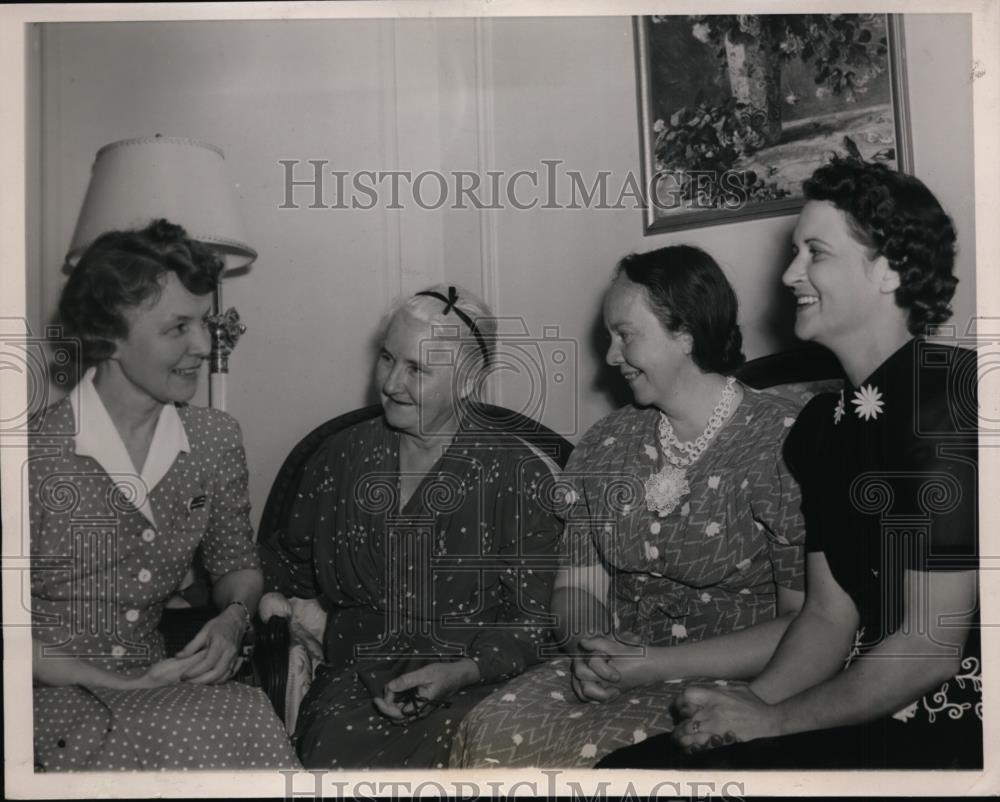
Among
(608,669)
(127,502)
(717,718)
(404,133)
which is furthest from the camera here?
(404,133)

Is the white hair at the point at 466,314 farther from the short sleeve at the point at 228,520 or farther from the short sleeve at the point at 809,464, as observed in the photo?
the short sleeve at the point at 809,464

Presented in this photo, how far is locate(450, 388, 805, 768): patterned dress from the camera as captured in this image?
7.04 feet

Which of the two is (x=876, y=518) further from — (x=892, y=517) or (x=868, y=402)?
(x=868, y=402)

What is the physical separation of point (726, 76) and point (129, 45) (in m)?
1.38

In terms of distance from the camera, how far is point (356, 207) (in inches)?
94.8

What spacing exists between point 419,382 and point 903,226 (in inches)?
43.4

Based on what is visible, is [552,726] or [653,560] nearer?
[552,726]

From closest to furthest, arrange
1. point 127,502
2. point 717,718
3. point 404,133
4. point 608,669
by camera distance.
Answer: point 717,718 < point 608,669 < point 127,502 < point 404,133

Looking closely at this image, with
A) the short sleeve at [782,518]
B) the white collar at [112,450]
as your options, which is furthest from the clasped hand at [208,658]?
the short sleeve at [782,518]

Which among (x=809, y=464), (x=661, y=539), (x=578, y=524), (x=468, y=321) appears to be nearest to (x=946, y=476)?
(x=809, y=464)

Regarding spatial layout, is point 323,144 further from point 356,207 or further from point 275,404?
point 275,404

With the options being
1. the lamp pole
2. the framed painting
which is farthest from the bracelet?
the framed painting

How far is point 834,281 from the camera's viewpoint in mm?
2201

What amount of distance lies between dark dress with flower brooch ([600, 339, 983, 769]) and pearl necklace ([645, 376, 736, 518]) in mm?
163
